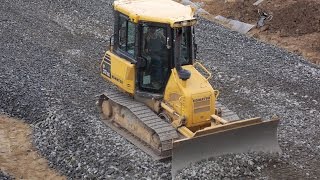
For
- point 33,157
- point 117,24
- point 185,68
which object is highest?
point 117,24

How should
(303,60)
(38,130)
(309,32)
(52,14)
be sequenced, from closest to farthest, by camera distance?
(38,130)
(303,60)
(309,32)
(52,14)

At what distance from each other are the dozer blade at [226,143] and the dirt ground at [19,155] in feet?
7.11

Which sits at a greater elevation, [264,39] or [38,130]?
[264,39]

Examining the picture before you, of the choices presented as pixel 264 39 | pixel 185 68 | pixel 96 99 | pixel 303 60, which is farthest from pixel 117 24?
pixel 264 39

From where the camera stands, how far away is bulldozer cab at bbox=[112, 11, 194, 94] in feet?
32.0

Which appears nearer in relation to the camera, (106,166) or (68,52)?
(106,166)

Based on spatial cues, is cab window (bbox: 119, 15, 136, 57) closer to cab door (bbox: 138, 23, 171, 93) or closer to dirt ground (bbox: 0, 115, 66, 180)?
cab door (bbox: 138, 23, 171, 93)

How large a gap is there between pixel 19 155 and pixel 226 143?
12.8 ft

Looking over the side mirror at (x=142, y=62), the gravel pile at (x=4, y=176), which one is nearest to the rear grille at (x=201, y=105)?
the side mirror at (x=142, y=62)

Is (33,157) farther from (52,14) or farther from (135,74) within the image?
(52,14)

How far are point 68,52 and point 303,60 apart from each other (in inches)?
253

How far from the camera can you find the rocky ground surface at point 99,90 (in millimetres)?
9656

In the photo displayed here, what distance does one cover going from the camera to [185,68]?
10070 millimetres

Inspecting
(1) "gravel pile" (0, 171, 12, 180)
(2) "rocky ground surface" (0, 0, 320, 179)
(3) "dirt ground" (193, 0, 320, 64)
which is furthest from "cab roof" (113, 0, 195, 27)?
(3) "dirt ground" (193, 0, 320, 64)
